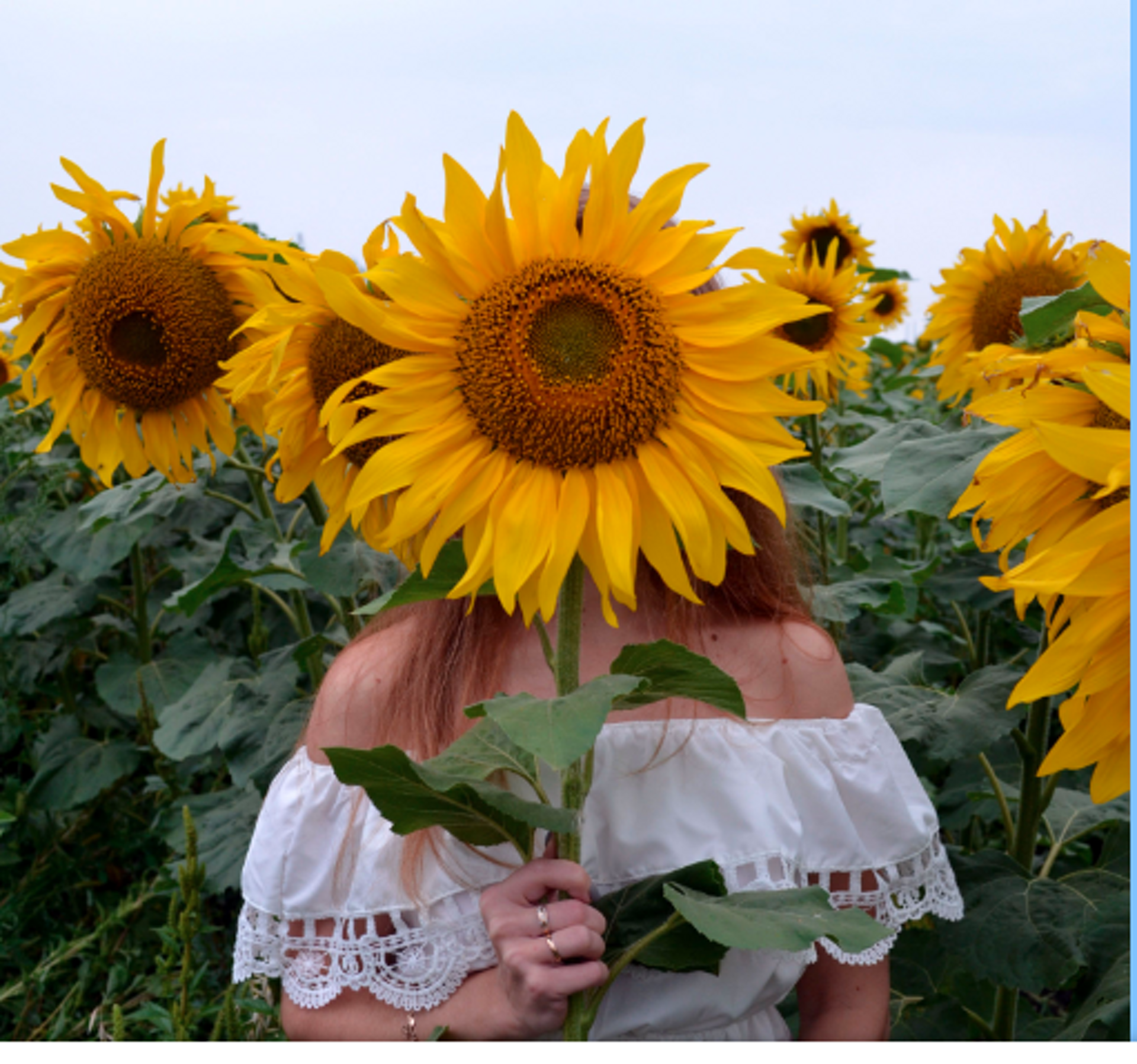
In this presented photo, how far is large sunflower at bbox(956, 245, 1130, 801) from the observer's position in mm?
622

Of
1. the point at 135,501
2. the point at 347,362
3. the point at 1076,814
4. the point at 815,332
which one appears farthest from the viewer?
the point at 815,332

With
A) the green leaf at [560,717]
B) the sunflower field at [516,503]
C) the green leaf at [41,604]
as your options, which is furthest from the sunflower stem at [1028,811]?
the green leaf at [41,604]

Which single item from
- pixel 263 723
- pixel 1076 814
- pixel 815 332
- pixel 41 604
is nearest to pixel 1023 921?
pixel 1076 814

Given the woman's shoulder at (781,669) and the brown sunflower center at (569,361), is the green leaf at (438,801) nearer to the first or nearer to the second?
the brown sunflower center at (569,361)

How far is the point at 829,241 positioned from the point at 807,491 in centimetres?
247

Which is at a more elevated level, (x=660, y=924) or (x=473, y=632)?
(x=473, y=632)

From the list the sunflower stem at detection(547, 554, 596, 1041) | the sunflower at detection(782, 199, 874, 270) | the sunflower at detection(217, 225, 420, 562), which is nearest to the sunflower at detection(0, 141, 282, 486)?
the sunflower at detection(217, 225, 420, 562)

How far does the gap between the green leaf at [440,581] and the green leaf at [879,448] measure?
0.71 m

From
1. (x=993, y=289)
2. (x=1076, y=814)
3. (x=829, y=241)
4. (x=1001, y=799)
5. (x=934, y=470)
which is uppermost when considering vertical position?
(x=829, y=241)

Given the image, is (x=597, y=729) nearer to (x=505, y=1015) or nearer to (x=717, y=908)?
(x=717, y=908)

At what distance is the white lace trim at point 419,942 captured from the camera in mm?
1204

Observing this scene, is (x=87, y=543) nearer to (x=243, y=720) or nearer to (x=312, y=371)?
(x=243, y=720)

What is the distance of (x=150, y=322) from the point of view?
5.39ft

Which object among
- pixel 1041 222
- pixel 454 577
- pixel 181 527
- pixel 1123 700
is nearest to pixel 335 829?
pixel 454 577
